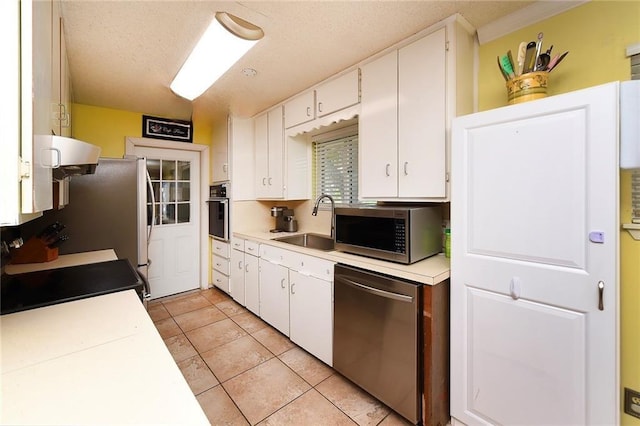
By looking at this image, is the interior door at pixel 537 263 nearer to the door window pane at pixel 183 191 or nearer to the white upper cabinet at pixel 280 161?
the white upper cabinet at pixel 280 161

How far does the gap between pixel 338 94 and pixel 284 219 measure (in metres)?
1.60

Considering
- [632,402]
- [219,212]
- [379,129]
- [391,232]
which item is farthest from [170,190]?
[632,402]

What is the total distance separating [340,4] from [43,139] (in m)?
1.44

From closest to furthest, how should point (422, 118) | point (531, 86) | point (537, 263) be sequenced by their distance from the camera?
point (537, 263), point (531, 86), point (422, 118)

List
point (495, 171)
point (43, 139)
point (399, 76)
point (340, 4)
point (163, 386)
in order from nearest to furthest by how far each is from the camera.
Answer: point (163, 386), point (43, 139), point (495, 171), point (340, 4), point (399, 76)

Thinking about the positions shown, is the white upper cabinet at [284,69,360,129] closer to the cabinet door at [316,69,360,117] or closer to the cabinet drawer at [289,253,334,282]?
the cabinet door at [316,69,360,117]

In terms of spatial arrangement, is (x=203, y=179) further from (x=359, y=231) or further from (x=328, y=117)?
(x=359, y=231)

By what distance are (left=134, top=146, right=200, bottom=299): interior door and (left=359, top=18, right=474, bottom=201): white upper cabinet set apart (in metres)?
2.69

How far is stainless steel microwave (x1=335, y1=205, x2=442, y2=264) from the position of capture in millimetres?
1582

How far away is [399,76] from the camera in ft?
5.86

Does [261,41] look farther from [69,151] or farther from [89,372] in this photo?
[89,372]

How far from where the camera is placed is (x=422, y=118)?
5.49 feet

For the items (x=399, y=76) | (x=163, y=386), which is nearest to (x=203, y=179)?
(x=399, y=76)

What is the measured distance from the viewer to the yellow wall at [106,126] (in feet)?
9.61
